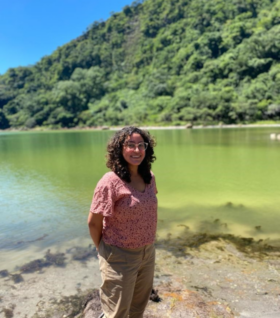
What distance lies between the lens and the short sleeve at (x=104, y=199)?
6.65 ft

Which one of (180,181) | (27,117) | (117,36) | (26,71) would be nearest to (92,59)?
(117,36)

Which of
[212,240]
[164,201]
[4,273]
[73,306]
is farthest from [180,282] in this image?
[164,201]

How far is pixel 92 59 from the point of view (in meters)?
166

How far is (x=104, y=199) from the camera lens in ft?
6.69

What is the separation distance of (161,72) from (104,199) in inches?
4925

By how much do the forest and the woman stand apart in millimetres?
70640

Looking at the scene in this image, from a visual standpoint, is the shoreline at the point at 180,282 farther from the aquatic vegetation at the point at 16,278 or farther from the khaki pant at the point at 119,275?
the khaki pant at the point at 119,275

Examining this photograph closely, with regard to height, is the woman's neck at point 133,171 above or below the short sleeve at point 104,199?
above

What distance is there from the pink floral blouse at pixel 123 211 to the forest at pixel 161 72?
7073cm

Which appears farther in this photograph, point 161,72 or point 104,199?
point 161,72

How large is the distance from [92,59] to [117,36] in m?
23.9

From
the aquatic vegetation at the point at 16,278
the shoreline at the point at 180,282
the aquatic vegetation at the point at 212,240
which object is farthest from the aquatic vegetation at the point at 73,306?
the aquatic vegetation at the point at 212,240

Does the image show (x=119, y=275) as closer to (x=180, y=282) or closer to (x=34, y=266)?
(x=180, y=282)

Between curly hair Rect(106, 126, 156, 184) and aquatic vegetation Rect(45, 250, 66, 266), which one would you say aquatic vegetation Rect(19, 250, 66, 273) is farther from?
curly hair Rect(106, 126, 156, 184)
